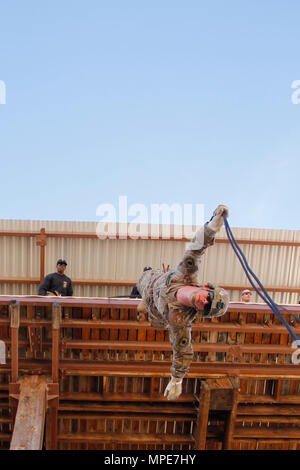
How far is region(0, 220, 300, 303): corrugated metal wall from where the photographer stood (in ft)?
36.3

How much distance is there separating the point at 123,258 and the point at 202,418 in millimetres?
5625

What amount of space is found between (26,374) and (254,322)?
14.2 feet

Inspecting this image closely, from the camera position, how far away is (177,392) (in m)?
4.02

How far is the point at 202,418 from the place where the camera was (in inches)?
266

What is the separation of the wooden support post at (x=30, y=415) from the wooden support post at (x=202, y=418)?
9.24ft

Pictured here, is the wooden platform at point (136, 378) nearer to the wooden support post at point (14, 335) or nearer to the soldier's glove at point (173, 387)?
the wooden support post at point (14, 335)

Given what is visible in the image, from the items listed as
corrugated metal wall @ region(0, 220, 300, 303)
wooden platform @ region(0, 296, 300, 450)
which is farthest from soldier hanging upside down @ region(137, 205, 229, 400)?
corrugated metal wall @ region(0, 220, 300, 303)

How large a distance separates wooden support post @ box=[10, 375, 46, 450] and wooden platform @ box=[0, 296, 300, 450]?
1.0 inches

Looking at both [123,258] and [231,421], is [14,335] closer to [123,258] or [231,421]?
[231,421]

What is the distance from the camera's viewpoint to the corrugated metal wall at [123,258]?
11.1 m

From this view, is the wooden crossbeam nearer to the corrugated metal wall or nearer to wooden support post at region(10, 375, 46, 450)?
wooden support post at region(10, 375, 46, 450)

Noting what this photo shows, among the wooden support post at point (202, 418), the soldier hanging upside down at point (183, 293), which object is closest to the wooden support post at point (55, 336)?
the soldier hanging upside down at point (183, 293)

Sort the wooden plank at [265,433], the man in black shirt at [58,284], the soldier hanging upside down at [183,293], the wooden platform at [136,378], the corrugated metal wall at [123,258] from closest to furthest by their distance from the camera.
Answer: the soldier hanging upside down at [183,293] → the wooden platform at [136,378] → the wooden plank at [265,433] → the man in black shirt at [58,284] → the corrugated metal wall at [123,258]
